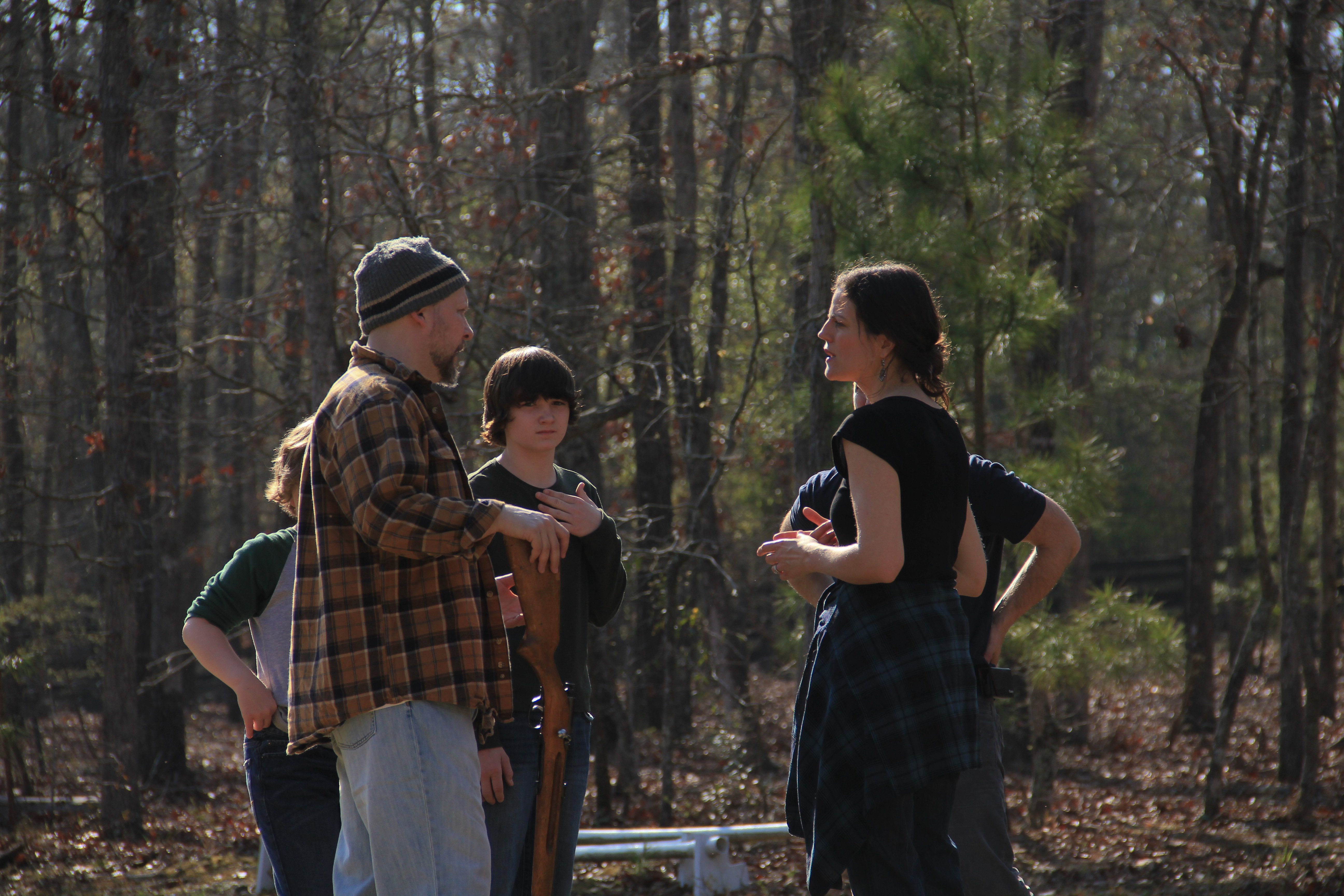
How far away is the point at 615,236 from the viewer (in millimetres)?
9000

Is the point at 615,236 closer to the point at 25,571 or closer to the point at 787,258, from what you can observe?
the point at 787,258

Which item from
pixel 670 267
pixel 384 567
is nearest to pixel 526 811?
pixel 384 567

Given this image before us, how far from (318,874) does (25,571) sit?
36.3ft

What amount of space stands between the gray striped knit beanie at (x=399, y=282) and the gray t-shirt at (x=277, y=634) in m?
0.72

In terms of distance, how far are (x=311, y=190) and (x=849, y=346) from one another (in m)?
4.36

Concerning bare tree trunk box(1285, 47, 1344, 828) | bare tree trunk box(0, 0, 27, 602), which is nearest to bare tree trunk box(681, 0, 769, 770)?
bare tree trunk box(1285, 47, 1344, 828)

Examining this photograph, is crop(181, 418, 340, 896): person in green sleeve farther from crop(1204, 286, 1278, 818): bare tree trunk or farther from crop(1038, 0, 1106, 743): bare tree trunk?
crop(1038, 0, 1106, 743): bare tree trunk

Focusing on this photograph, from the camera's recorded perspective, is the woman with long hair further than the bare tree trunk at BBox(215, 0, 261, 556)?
No

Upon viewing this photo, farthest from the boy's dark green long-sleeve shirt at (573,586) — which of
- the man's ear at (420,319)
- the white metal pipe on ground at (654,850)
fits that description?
the white metal pipe on ground at (654,850)

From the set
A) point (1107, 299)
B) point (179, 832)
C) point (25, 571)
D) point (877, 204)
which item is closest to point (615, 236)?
point (877, 204)

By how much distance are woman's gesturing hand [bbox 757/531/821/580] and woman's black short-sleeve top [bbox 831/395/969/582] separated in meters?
0.12

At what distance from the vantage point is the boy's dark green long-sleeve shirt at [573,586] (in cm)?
278

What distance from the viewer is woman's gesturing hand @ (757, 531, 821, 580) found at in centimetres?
238

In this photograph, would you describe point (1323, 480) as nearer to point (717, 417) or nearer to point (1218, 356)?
point (1218, 356)
